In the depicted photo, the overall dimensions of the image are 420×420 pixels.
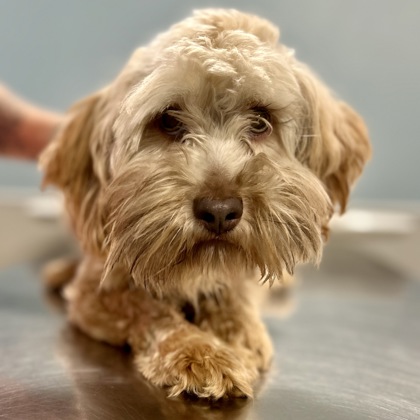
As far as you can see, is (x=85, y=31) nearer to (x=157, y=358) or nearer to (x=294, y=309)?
(x=294, y=309)

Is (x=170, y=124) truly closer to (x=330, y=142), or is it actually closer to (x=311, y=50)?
(x=330, y=142)

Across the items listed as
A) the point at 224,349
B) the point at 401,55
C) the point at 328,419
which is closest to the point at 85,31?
the point at 401,55

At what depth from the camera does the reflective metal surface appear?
112 centimetres

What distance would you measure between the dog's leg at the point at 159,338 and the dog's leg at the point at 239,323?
0.04 m

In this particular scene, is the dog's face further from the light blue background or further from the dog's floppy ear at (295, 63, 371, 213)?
the light blue background

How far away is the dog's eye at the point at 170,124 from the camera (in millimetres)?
1308

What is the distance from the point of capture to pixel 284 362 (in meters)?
1.38

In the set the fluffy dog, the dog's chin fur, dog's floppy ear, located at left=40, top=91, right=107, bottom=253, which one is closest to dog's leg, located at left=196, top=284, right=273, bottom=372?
the fluffy dog

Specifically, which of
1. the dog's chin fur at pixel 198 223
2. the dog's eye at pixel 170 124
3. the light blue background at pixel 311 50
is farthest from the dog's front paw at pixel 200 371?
the light blue background at pixel 311 50

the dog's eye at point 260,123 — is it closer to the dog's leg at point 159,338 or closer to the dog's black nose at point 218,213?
the dog's black nose at point 218,213

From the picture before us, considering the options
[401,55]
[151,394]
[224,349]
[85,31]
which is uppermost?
[401,55]

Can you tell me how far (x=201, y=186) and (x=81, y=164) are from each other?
39 cm

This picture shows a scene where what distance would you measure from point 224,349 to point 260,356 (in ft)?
0.43

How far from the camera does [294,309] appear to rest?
184cm
